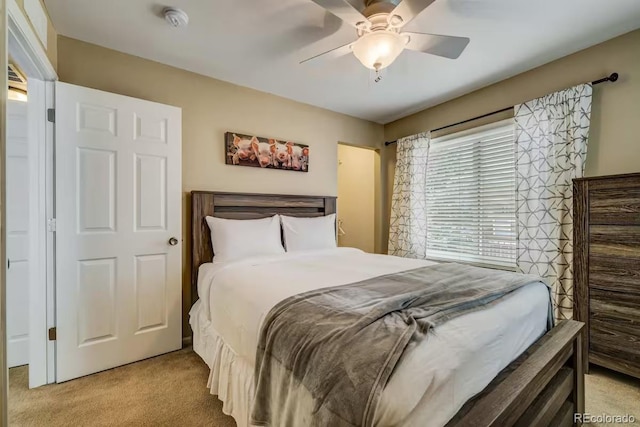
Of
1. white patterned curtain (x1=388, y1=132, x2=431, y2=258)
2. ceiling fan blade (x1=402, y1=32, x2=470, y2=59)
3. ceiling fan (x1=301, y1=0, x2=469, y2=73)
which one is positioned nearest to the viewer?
ceiling fan (x1=301, y1=0, x2=469, y2=73)

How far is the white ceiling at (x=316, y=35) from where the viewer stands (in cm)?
183

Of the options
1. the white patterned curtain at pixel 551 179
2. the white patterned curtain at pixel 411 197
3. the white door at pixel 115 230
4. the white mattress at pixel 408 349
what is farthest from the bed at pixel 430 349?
the white patterned curtain at pixel 411 197

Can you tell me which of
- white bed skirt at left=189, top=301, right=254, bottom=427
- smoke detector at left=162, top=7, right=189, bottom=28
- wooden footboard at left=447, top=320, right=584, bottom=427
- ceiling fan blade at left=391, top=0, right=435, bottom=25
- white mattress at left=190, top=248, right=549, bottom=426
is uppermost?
smoke detector at left=162, top=7, right=189, bottom=28

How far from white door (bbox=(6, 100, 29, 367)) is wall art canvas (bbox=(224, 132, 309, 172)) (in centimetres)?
154

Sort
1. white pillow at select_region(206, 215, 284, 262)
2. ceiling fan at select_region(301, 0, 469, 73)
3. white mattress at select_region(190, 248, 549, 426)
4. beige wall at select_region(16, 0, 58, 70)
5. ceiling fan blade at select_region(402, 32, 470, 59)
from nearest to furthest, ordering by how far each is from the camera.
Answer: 1. white mattress at select_region(190, 248, 549, 426)
2. ceiling fan at select_region(301, 0, 469, 73)
3. ceiling fan blade at select_region(402, 32, 470, 59)
4. beige wall at select_region(16, 0, 58, 70)
5. white pillow at select_region(206, 215, 284, 262)

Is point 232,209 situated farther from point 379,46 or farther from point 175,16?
point 379,46

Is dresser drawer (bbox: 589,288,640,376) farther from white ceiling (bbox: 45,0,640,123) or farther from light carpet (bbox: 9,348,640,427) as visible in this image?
white ceiling (bbox: 45,0,640,123)

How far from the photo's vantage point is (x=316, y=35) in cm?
212

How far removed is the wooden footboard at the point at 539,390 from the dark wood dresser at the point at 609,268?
1.84 feet

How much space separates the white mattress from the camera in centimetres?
80

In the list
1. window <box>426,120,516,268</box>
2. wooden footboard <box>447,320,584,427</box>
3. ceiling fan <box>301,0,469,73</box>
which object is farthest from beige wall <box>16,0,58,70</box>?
window <box>426,120,516,268</box>

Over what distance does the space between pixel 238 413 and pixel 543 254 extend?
2.60 m

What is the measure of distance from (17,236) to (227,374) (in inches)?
81.1

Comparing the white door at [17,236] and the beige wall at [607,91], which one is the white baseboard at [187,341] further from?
the beige wall at [607,91]
